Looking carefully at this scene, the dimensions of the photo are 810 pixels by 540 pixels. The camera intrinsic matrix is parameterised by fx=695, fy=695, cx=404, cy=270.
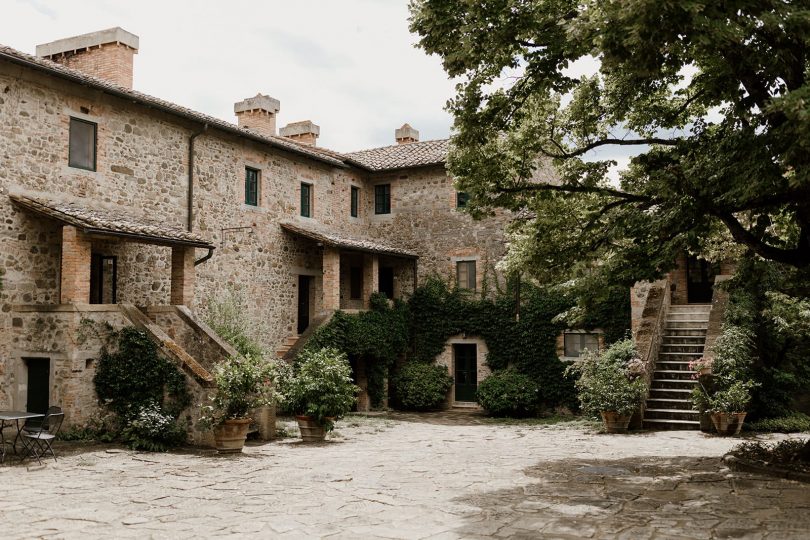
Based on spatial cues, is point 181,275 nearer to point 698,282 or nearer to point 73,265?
point 73,265

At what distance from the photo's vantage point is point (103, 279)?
1506 centimetres

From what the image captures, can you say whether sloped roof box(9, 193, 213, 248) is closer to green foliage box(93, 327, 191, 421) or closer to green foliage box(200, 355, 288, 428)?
green foliage box(93, 327, 191, 421)

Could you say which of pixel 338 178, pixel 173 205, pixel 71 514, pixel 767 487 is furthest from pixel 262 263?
pixel 767 487

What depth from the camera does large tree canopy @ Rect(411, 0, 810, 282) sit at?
741 cm

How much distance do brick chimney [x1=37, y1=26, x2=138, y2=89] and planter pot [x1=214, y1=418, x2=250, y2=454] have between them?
9.43 metres

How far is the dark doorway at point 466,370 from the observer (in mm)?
22578

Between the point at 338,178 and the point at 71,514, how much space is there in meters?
16.1

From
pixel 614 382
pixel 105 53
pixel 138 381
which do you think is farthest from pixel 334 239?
pixel 614 382

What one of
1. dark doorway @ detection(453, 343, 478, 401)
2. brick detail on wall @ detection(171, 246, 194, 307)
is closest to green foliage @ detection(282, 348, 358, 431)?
brick detail on wall @ detection(171, 246, 194, 307)

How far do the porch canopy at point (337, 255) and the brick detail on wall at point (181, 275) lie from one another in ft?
15.5

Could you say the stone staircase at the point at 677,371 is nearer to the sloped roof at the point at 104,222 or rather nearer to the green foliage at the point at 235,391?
the green foliage at the point at 235,391

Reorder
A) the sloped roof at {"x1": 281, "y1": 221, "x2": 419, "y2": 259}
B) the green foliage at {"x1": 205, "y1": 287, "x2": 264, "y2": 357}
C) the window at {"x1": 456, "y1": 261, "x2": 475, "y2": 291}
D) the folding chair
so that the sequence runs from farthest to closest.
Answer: the window at {"x1": 456, "y1": 261, "x2": 475, "y2": 291} < the sloped roof at {"x1": 281, "y1": 221, "x2": 419, "y2": 259} < the green foliage at {"x1": 205, "y1": 287, "x2": 264, "y2": 357} < the folding chair

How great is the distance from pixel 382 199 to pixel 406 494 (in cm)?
1644

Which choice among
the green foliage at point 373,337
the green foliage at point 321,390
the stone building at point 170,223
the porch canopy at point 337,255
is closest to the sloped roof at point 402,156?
the stone building at point 170,223
